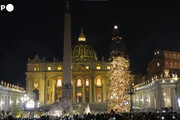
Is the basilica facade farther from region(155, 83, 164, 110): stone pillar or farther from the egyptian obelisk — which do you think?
the egyptian obelisk

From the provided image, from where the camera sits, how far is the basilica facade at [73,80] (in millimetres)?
90562

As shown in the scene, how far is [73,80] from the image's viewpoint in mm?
91250

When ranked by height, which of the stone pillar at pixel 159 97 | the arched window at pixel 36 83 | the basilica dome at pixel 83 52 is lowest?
the stone pillar at pixel 159 97

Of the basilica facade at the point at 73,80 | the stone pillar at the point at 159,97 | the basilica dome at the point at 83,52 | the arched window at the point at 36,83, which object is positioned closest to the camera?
the stone pillar at the point at 159,97

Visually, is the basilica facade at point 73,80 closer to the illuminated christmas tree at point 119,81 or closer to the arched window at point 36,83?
the arched window at point 36,83

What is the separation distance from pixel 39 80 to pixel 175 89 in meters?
58.0

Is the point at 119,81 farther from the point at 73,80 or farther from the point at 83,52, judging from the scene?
the point at 83,52

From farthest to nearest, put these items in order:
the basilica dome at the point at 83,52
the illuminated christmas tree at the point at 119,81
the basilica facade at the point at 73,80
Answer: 1. the basilica dome at the point at 83,52
2. the basilica facade at the point at 73,80
3. the illuminated christmas tree at the point at 119,81

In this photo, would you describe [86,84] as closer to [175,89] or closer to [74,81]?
[74,81]

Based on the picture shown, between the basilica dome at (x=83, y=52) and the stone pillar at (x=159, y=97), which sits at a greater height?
the basilica dome at (x=83, y=52)

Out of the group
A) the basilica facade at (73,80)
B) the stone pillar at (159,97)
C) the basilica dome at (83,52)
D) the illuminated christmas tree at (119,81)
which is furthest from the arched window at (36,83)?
the illuminated christmas tree at (119,81)

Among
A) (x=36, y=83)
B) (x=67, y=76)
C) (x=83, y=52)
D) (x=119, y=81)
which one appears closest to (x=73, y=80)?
(x=36, y=83)

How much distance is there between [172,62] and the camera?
2913 inches

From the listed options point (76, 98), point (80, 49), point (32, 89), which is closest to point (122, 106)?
point (76, 98)
